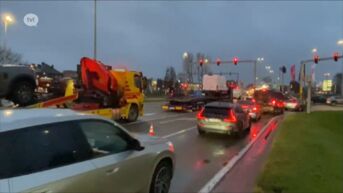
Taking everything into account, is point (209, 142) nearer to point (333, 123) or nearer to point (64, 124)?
point (64, 124)

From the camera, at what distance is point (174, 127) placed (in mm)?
20141

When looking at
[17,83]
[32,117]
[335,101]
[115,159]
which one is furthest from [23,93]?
[335,101]

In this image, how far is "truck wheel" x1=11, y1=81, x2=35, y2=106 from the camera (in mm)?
14970

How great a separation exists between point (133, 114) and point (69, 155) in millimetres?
16995

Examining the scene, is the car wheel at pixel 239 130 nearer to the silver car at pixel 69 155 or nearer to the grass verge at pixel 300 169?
the grass verge at pixel 300 169

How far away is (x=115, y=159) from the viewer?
17.4 feet

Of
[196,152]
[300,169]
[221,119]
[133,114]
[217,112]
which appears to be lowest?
[196,152]

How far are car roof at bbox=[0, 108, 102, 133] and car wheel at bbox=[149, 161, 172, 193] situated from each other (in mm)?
1668

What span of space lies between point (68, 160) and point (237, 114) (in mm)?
13502

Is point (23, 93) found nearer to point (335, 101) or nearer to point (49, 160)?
point (49, 160)

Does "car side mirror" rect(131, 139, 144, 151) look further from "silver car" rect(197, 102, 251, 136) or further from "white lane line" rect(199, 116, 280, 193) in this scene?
"silver car" rect(197, 102, 251, 136)

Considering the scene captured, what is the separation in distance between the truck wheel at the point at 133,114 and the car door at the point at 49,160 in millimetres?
16400

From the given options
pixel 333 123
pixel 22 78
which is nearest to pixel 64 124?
pixel 22 78

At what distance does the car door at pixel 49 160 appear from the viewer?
393cm
